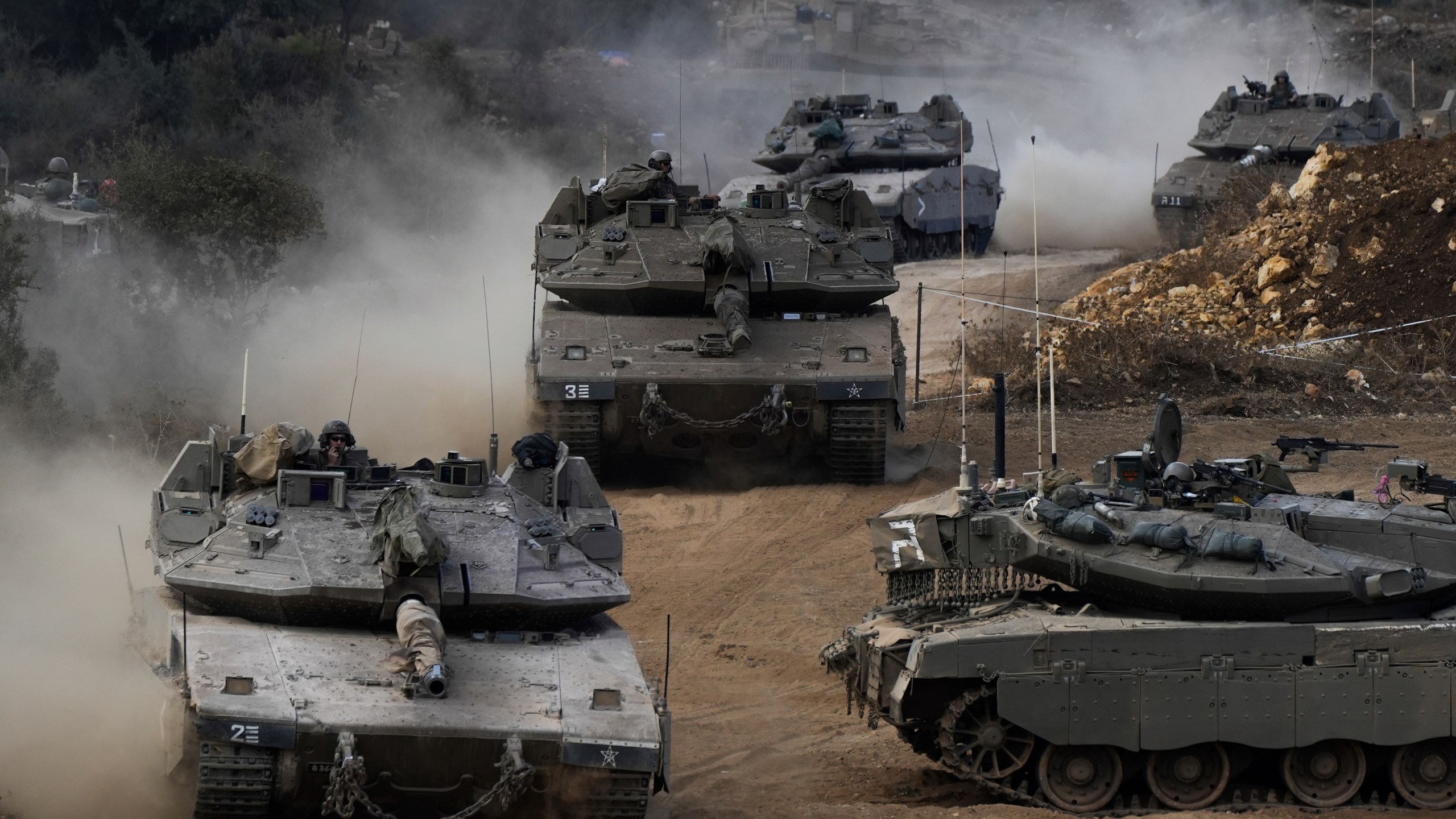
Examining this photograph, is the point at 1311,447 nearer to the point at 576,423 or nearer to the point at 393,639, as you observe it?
the point at 393,639

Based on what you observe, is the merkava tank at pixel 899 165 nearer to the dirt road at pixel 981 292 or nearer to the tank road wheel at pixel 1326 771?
the dirt road at pixel 981 292

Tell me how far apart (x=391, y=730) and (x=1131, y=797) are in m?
4.18

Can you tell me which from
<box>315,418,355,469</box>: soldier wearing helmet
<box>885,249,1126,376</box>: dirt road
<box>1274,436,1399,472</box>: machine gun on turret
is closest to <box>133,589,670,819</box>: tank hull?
<box>315,418,355,469</box>: soldier wearing helmet

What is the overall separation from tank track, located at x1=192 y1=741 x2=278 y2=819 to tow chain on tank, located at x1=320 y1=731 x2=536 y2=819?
279 millimetres

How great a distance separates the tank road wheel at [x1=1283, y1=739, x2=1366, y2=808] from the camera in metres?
11.1

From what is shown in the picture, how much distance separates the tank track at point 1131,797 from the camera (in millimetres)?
10969

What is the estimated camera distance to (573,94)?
5584 centimetres

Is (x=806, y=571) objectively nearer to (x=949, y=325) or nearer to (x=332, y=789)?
(x=332, y=789)

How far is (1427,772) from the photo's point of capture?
36.4 feet

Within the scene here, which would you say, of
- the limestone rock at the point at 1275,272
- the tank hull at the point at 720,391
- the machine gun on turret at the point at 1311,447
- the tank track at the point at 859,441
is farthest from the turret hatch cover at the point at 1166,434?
the limestone rock at the point at 1275,272

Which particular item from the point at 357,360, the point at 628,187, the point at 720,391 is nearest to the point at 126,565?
the point at 720,391

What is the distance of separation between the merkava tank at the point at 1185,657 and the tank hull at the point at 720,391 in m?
7.35

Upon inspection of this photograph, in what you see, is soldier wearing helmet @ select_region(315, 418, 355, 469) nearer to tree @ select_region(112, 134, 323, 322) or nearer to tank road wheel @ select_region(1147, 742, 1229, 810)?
tank road wheel @ select_region(1147, 742, 1229, 810)

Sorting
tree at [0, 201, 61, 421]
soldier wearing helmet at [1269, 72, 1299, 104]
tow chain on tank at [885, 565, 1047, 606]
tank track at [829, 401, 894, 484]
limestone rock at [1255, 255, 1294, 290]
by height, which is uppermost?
soldier wearing helmet at [1269, 72, 1299, 104]
